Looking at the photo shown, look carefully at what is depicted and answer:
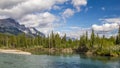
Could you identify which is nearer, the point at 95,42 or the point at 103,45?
the point at 103,45

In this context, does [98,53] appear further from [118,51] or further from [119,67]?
[119,67]

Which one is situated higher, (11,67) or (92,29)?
(92,29)

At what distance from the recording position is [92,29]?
170m

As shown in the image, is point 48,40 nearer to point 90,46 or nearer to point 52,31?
point 52,31

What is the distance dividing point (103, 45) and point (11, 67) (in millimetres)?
103797

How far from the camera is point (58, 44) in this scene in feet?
634

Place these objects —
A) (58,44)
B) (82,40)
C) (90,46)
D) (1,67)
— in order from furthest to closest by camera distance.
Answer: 1. (58,44)
2. (82,40)
3. (90,46)
4. (1,67)

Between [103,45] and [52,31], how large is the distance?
62197 millimetres

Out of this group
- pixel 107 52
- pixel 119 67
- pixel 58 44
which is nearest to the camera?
pixel 119 67

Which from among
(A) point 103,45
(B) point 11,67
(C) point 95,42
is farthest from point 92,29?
(B) point 11,67

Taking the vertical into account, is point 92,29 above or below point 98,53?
above

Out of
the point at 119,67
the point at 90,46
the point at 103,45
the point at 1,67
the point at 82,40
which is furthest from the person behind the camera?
the point at 82,40

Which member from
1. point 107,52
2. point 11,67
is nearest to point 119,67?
point 11,67

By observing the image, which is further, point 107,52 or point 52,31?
point 52,31
